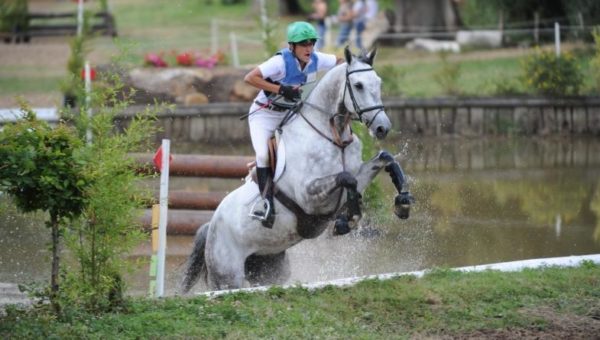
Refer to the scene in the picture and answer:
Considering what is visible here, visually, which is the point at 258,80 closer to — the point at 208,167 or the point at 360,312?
the point at 360,312

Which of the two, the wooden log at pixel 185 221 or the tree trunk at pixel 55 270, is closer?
the tree trunk at pixel 55 270

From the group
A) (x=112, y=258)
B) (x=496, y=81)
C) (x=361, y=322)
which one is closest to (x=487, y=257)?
(x=361, y=322)

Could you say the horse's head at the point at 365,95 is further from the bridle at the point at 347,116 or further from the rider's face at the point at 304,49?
the rider's face at the point at 304,49

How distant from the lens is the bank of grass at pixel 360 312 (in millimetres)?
7034

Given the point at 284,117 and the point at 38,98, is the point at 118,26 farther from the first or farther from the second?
the point at 284,117

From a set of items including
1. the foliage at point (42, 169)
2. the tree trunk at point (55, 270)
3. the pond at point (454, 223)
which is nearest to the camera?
the foliage at point (42, 169)

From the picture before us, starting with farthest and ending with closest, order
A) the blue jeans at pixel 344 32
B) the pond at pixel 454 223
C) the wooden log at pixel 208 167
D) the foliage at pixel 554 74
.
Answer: the blue jeans at pixel 344 32 → the foliage at pixel 554 74 → the wooden log at pixel 208 167 → the pond at pixel 454 223

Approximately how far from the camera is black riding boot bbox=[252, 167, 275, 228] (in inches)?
346

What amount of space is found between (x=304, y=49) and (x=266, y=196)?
1.18 metres

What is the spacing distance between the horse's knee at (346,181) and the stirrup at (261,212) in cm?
68

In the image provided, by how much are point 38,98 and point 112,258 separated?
13394mm

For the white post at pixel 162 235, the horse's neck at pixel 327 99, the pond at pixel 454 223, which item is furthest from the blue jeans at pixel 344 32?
the white post at pixel 162 235

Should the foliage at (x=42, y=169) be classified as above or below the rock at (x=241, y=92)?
above

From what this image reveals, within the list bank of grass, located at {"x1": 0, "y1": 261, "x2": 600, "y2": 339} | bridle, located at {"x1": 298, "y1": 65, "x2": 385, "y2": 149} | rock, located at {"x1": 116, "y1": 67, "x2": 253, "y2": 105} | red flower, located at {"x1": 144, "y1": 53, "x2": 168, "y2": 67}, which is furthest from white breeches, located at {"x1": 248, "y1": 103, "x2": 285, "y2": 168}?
red flower, located at {"x1": 144, "y1": 53, "x2": 168, "y2": 67}
